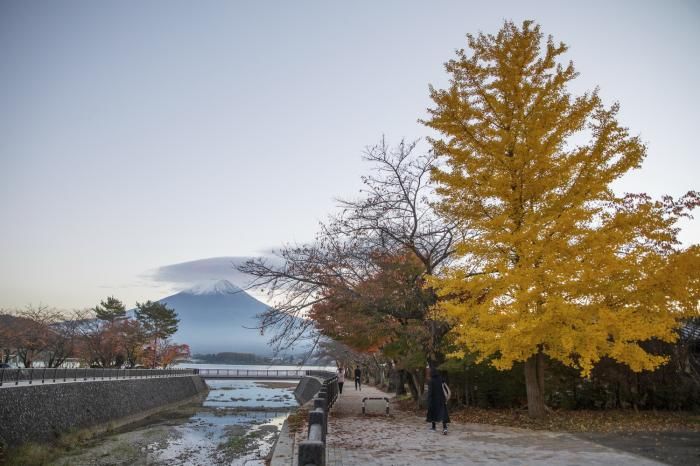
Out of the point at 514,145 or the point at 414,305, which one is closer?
the point at 514,145

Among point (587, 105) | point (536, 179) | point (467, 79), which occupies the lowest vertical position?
point (536, 179)

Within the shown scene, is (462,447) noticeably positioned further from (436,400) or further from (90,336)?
(90,336)

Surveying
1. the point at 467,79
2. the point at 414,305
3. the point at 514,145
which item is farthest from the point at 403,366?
the point at 467,79

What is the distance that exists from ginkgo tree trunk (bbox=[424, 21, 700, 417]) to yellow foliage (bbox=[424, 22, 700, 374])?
0.11 ft

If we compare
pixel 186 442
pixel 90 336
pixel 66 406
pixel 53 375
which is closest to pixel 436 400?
pixel 186 442

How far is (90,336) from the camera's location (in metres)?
48.6

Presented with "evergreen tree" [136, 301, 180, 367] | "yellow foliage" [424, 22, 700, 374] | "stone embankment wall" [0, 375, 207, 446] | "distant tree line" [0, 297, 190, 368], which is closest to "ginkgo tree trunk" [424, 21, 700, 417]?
"yellow foliage" [424, 22, 700, 374]

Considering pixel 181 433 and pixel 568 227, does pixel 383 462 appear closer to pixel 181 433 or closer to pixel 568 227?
pixel 568 227

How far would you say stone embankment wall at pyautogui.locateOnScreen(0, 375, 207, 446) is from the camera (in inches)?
634

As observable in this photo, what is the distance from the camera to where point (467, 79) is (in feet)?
45.5

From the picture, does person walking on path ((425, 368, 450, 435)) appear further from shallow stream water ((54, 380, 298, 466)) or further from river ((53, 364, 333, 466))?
river ((53, 364, 333, 466))

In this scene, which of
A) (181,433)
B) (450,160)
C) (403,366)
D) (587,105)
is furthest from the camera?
(181,433)

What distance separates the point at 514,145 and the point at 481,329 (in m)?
5.25

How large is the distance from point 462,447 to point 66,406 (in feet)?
60.4
